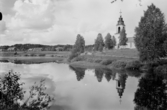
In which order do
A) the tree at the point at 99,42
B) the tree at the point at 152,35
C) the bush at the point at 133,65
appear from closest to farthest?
the tree at the point at 152,35 → the bush at the point at 133,65 → the tree at the point at 99,42

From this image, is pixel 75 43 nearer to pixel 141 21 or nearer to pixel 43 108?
pixel 141 21

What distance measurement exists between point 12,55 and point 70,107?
328ft

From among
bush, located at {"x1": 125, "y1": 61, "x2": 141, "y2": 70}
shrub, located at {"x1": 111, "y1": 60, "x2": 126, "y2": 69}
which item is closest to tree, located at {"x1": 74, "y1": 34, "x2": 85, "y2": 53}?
shrub, located at {"x1": 111, "y1": 60, "x2": 126, "y2": 69}

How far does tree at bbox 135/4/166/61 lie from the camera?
3931 cm

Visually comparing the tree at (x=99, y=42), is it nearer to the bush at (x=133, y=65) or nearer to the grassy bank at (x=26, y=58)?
the grassy bank at (x=26, y=58)

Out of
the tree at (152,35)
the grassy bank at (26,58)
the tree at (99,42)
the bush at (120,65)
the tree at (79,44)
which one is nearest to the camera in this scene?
the tree at (152,35)

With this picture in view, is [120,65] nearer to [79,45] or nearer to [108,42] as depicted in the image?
[79,45]

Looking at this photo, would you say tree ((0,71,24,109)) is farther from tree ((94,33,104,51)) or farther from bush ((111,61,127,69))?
tree ((94,33,104,51))

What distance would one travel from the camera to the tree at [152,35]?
129ft

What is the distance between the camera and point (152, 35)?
40.1 m

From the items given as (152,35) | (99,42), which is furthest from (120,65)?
(99,42)

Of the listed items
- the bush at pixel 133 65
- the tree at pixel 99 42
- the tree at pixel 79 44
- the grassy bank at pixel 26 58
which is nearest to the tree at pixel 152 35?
the bush at pixel 133 65

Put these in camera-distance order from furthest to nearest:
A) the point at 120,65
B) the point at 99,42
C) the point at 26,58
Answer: the point at 99,42, the point at 26,58, the point at 120,65

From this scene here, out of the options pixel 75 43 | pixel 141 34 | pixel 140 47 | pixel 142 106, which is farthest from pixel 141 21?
pixel 75 43
